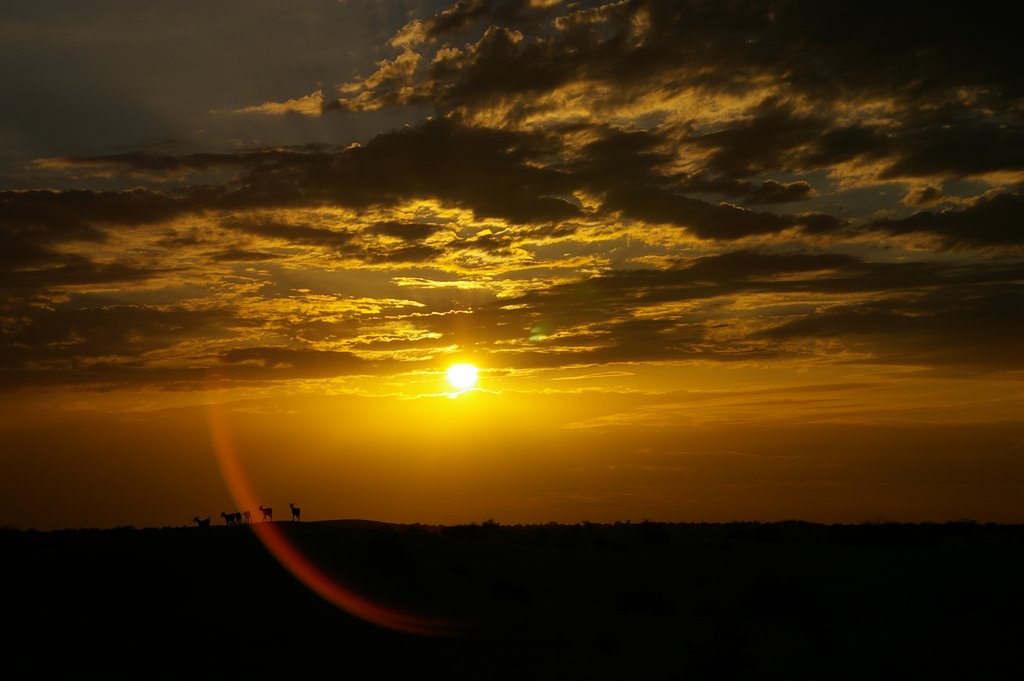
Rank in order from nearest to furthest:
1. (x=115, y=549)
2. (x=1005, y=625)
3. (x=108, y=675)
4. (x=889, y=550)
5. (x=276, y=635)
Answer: (x=108, y=675) < (x=276, y=635) < (x=1005, y=625) < (x=115, y=549) < (x=889, y=550)

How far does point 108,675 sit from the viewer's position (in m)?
18.0

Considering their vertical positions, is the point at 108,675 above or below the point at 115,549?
below

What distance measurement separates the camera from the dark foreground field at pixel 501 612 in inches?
762

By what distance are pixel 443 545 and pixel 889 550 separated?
657 inches

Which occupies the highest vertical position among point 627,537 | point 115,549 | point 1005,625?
point 627,537

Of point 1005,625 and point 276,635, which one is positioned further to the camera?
point 1005,625

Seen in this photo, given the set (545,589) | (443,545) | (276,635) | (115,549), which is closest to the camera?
(276,635)

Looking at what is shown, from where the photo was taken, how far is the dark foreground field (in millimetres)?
19344

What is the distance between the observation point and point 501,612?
24.3m

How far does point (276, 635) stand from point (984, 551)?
2780 cm

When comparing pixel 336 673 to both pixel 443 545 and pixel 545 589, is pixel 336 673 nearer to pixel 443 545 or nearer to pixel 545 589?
pixel 545 589

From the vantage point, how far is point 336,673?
1864 centimetres

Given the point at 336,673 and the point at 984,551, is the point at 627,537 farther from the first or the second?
the point at 336,673

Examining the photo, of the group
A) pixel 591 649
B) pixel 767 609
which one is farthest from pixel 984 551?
pixel 591 649
